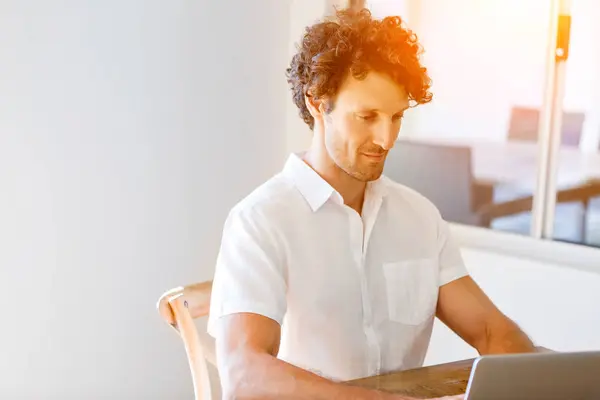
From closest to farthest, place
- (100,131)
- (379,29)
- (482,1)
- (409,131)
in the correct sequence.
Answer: (379,29) < (100,131) < (482,1) < (409,131)

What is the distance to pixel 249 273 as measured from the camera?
4.65 ft

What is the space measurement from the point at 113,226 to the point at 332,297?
1044 millimetres

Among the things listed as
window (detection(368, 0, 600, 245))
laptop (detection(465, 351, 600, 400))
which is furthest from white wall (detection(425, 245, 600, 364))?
laptop (detection(465, 351, 600, 400))

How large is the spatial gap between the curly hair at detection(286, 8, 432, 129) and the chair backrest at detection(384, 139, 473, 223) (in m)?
1.10

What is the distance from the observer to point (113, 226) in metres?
2.36

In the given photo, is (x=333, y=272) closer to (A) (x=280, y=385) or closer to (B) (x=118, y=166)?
(A) (x=280, y=385)

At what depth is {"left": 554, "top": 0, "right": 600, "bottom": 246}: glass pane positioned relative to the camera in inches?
89.8

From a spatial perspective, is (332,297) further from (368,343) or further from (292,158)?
A: (292,158)

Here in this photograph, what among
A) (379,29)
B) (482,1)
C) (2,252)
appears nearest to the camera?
(379,29)

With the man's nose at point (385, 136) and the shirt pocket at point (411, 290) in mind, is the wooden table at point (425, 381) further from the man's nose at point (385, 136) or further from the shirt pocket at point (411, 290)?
the man's nose at point (385, 136)

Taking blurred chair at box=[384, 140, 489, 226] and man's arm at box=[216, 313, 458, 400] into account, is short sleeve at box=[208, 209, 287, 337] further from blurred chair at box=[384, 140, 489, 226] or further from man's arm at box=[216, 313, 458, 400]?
blurred chair at box=[384, 140, 489, 226]

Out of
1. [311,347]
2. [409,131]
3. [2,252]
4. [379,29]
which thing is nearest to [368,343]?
[311,347]

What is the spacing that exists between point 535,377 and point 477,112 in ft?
5.27

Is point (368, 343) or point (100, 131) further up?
point (100, 131)
